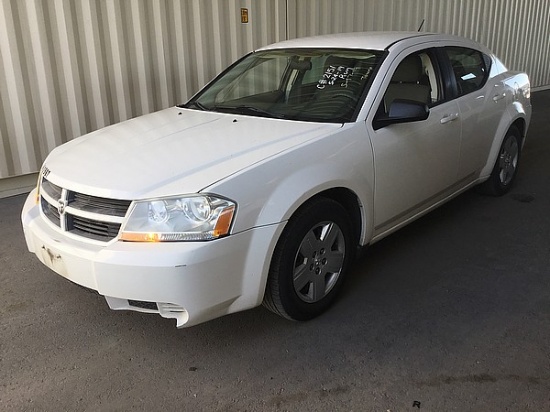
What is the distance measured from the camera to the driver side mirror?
353 centimetres

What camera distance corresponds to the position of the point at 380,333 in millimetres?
3186

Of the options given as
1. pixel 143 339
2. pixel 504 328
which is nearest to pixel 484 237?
pixel 504 328

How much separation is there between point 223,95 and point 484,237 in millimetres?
2402

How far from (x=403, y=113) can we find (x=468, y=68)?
5.00 feet

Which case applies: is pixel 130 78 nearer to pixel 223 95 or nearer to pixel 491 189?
pixel 223 95

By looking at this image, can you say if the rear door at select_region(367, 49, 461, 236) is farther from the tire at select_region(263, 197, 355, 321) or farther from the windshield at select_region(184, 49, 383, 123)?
the tire at select_region(263, 197, 355, 321)

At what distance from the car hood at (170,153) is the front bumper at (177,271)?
0.28 meters

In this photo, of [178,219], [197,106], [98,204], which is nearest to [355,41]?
[197,106]

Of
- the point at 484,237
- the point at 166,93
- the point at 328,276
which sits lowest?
the point at 484,237

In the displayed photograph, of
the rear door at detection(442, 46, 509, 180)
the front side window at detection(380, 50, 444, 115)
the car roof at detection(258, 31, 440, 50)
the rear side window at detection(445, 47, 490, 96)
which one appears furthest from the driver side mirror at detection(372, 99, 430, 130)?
the rear side window at detection(445, 47, 490, 96)

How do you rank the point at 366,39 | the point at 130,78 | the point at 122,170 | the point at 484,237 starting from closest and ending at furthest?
the point at 122,170
the point at 366,39
the point at 484,237
the point at 130,78

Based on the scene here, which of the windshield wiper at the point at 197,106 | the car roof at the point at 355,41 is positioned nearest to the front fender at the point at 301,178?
the car roof at the point at 355,41

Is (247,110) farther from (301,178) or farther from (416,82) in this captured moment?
(416,82)

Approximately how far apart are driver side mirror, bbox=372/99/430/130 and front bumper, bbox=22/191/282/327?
1.15 meters
